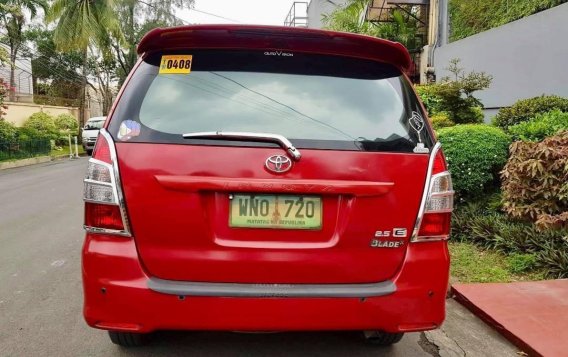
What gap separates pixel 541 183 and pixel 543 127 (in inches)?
39.4

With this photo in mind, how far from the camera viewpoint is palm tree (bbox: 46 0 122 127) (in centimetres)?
2442

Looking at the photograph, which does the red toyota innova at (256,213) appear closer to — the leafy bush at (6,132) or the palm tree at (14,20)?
the leafy bush at (6,132)

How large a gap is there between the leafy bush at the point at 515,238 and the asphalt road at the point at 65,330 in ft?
5.91

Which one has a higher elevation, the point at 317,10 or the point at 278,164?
the point at 317,10

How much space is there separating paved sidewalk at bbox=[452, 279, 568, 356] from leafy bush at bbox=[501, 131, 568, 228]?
0.93m

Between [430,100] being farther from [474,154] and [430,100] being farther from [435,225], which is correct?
[435,225]

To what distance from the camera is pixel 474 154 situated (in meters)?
5.79

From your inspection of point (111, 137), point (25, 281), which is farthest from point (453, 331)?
point (25, 281)

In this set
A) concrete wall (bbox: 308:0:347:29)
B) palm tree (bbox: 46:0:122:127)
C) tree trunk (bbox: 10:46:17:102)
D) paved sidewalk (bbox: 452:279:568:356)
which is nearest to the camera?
paved sidewalk (bbox: 452:279:568:356)

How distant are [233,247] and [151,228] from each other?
1.27 ft

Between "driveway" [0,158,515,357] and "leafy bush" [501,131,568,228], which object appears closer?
"driveway" [0,158,515,357]

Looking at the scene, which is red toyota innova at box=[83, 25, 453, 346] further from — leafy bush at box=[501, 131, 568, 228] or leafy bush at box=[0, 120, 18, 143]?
leafy bush at box=[0, 120, 18, 143]

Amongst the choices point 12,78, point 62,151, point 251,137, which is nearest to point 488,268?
point 251,137

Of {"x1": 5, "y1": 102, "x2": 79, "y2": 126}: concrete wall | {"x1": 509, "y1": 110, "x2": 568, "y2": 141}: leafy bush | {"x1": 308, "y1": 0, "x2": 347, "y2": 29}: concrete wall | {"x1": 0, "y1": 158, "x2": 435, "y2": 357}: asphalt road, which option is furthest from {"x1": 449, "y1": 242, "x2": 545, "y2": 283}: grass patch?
{"x1": 308, "y1": 0, "x2": 347, "y2": 29}: concrete wall
